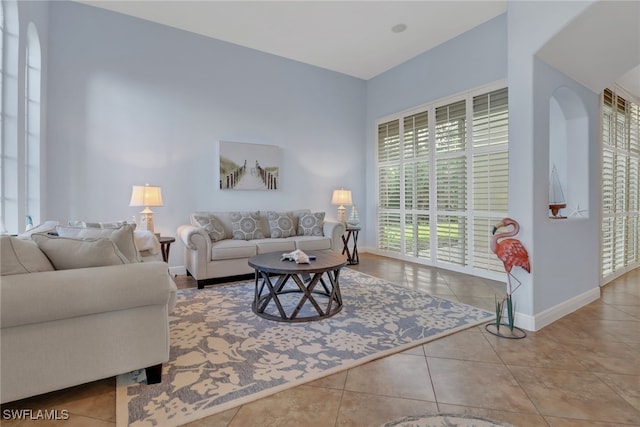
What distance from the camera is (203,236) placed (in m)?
3.70

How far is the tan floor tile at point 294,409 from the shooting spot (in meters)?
1.47

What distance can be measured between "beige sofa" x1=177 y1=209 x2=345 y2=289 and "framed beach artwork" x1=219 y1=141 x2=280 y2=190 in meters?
0.49

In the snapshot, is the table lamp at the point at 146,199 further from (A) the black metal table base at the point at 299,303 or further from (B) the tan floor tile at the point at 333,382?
(B) the tan floor tile at the point at 333,382

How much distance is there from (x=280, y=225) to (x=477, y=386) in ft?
10.8

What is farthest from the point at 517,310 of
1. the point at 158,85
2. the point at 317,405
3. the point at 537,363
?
the point at 158,85

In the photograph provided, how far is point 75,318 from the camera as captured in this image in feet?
5.11

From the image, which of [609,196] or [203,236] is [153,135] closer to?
[203,236]

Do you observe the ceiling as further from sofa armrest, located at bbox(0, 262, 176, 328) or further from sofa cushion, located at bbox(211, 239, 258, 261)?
sofa armrest, located at bbox(0, 262, 176, 328)

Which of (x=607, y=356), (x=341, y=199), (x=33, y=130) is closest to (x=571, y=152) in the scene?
(x=607, y=356)

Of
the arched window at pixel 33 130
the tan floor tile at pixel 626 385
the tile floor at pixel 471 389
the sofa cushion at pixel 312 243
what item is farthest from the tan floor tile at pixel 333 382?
the arched window at pixel 33 130

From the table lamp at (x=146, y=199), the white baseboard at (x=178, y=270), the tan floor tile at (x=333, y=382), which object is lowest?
the tan floor tile at (x=333, y=382)

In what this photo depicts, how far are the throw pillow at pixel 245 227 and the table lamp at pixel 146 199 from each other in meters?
0.96

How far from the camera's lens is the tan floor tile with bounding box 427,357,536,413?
1612mm

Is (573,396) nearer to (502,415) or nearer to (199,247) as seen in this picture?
(502,415)
